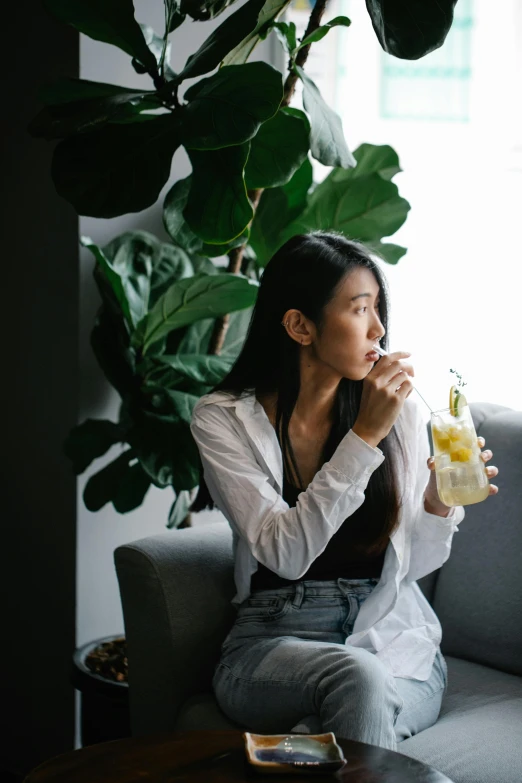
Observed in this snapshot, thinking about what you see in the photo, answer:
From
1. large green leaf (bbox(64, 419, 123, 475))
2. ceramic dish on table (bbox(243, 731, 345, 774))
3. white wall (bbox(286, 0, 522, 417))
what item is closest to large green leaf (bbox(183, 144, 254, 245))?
large green leaf (bbox(64, 419, 123, 475))

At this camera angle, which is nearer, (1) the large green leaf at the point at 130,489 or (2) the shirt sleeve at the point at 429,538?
(2) the shirt sleeve at the point at 429,538

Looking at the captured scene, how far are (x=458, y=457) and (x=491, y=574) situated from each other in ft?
1.64

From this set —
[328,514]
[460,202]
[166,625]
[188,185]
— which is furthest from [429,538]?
[460,202]

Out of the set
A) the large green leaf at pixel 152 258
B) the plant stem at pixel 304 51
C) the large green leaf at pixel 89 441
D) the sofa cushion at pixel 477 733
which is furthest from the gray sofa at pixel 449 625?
the plant stem at pixel 304 51

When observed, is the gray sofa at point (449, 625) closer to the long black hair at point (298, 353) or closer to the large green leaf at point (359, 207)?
the long black hair at point (298, 353)

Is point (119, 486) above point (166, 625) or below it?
above

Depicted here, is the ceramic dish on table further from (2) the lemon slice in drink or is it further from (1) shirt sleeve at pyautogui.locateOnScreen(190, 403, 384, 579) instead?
(2) the lemon slice in drink

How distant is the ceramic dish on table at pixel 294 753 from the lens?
1.03 metres

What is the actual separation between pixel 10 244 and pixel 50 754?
139 centimetres

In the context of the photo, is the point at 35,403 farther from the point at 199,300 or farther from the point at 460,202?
the point at 460,202

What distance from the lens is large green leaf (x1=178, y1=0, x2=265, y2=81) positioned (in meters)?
1.40

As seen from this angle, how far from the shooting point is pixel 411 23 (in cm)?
140

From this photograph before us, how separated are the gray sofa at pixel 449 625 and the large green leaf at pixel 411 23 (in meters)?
0.84

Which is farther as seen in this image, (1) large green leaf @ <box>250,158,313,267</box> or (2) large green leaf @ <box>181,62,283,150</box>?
(1) large green leaf @ <box>250,158,313,267</box>
